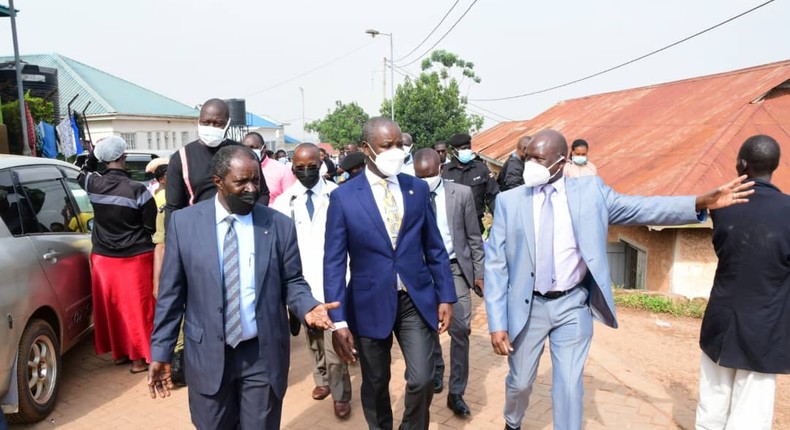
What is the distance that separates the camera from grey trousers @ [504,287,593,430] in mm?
3496

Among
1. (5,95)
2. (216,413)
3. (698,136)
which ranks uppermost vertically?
(5,95)

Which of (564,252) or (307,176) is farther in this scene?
(307,176)

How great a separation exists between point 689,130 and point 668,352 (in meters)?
5.92

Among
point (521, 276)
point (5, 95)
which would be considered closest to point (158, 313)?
point (521, 276)

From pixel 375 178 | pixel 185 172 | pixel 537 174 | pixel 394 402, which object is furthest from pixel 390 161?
pixel 394 402

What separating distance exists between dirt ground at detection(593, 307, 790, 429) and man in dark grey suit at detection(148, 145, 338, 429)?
A: 3.37 m

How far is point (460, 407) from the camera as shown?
15.0ft

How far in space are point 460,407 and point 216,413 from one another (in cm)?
218

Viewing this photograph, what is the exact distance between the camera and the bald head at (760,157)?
11.2 feet

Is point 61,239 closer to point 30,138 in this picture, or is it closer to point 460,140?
point 460,140

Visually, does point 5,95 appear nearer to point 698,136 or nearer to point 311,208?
point 311,208

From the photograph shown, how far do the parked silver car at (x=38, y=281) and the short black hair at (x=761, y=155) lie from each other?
15.8 feet

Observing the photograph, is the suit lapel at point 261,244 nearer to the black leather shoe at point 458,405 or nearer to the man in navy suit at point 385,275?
the man in navy suit at point 385,275

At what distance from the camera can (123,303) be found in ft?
17.5
